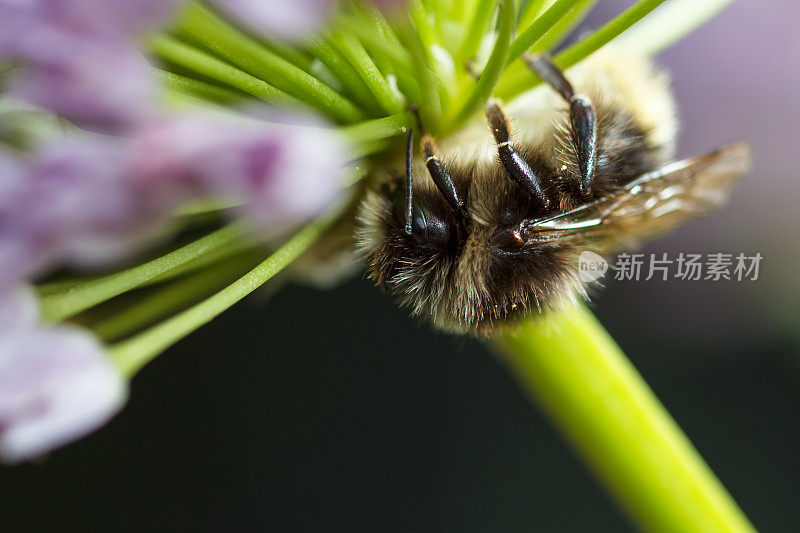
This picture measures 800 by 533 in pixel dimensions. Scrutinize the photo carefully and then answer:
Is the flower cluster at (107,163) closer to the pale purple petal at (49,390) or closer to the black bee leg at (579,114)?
the pale purple petal at (49,390)

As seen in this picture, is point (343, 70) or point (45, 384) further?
point (343, 70)

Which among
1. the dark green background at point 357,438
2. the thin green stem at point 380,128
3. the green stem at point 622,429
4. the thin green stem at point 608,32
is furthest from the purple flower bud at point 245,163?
the dark green background at point 357,438

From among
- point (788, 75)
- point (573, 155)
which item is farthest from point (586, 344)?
point (788, 75)

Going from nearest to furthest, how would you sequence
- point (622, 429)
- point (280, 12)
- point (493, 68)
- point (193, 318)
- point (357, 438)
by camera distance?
point (280, 12) → point (193, 318) → point (493, 68) → point (622, 429) → point (357, 438)

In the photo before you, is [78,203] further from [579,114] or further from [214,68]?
[579,114]

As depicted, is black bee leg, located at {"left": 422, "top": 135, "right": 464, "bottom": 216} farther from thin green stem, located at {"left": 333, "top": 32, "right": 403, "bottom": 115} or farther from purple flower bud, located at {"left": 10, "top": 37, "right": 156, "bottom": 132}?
purple flower bud, located at {"left": 10, "top": 37, "right": 156, "bottom": 132}

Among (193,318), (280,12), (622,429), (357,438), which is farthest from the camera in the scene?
(357,438)

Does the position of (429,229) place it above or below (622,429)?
above

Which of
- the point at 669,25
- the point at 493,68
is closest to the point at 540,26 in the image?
the point at 493,68
